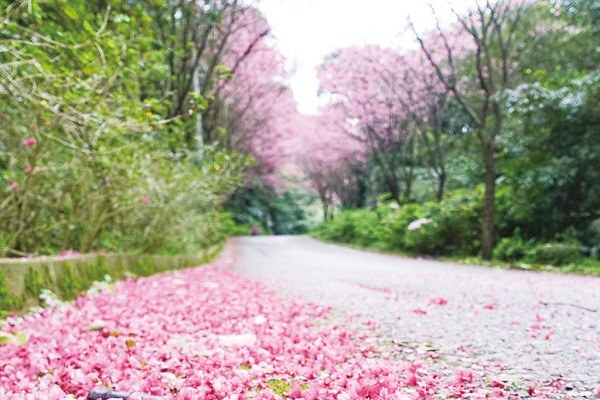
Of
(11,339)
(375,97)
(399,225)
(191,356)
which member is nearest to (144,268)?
(11,339)

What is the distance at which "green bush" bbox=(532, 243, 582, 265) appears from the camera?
10078 millimetres

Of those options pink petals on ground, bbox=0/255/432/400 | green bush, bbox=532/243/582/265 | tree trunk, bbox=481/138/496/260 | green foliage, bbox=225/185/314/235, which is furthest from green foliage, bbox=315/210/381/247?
pink petals on ground, bbox=0/255/432/400

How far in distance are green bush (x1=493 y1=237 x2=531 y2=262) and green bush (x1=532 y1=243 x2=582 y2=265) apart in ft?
2.62

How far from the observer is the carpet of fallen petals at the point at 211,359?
6.51 feet

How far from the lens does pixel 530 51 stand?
1639cm

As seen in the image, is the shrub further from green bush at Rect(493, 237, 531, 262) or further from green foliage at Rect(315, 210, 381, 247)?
green foliage at Rect(315, 210, 381, 247)

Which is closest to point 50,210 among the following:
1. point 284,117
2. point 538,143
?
point 538,143

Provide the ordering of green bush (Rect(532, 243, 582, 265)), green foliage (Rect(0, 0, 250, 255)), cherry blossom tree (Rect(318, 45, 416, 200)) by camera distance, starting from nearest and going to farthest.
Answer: green foliage (Rect(0, 0, 250, 255)), green bush (Rect(532, 243, 582, 265)), cherry blossom tree (Rect(318, 45, 416, 200))

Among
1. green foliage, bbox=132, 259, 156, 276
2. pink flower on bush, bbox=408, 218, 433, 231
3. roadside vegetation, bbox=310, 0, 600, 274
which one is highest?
roadside vegetation, bbox=310, 0, 600, 274

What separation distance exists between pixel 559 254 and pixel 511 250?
138 cm

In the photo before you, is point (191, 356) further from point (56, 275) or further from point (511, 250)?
point (511, 250)

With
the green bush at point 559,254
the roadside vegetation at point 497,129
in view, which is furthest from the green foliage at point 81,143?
the roadside vegetation at point 497,129

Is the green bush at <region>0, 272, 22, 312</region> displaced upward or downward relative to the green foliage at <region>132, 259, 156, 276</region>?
upward

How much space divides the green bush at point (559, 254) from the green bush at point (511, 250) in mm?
797
